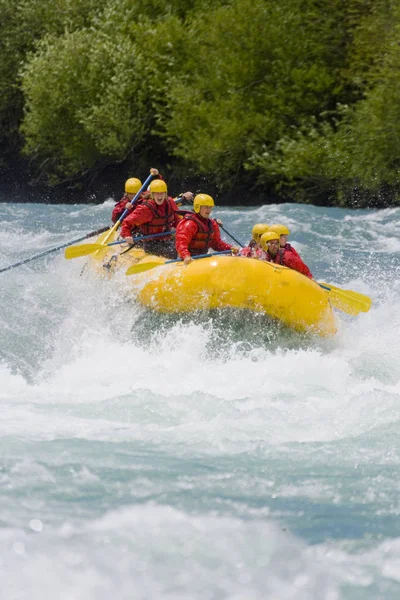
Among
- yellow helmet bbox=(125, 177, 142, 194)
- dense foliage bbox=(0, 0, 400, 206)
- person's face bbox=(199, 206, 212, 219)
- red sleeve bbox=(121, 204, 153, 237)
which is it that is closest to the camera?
person's face bbox=(199, 206, 212, 219)

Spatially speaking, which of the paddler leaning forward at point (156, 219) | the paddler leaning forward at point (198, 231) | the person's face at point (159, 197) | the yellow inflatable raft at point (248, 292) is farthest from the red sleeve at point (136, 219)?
the yellow inflatable raft at point (248, 292)

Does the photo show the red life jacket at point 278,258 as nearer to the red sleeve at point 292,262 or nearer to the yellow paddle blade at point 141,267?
the red sleeve at point 292,262

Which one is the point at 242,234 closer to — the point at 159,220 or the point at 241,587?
the point at 159,220

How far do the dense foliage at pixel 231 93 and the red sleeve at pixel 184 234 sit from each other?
29.9ft

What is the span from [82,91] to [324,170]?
7.52 metres

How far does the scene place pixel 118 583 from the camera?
4.08 meters

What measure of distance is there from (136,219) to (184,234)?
111cm

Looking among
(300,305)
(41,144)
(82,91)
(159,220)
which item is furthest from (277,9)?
(300,305)

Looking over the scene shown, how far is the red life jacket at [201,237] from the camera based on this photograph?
852 cm

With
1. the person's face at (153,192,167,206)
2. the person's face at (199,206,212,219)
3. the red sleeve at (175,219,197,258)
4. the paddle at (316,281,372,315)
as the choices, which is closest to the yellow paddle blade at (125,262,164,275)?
the red sleeve at (175,219,197,258)

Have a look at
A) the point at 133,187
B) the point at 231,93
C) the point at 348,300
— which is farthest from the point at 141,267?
the point at 231,93

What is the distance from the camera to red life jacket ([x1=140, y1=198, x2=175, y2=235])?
9.38 m

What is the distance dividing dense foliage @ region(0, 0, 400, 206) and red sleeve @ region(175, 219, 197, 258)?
29.9 feet

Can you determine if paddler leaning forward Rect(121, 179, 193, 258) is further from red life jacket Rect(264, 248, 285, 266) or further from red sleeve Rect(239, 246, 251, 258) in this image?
red life jacket Rect(264, 248, 285, 266)
